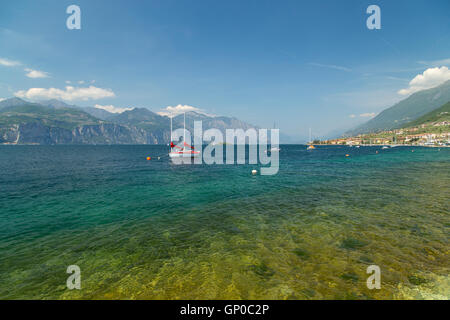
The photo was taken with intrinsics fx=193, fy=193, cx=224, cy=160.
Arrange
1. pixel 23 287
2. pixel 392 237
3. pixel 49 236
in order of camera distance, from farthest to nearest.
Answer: pixel 49 236 < pixel 392 237 < pixel 23 287

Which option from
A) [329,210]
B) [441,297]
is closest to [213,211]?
[329,210]

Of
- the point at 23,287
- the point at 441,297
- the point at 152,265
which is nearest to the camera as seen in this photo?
the point at 441,297

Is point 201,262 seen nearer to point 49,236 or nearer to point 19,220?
point 49,236

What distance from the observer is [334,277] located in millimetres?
9367

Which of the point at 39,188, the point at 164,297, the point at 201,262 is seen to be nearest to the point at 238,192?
the point at 201,262

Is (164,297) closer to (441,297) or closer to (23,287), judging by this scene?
(23,287)

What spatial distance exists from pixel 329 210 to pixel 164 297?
1707 cm

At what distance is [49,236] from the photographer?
568 inches

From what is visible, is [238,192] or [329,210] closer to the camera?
[329,210]

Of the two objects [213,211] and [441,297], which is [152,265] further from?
[441,297]

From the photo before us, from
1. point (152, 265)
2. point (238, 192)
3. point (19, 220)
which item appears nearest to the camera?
point (152, 265)
